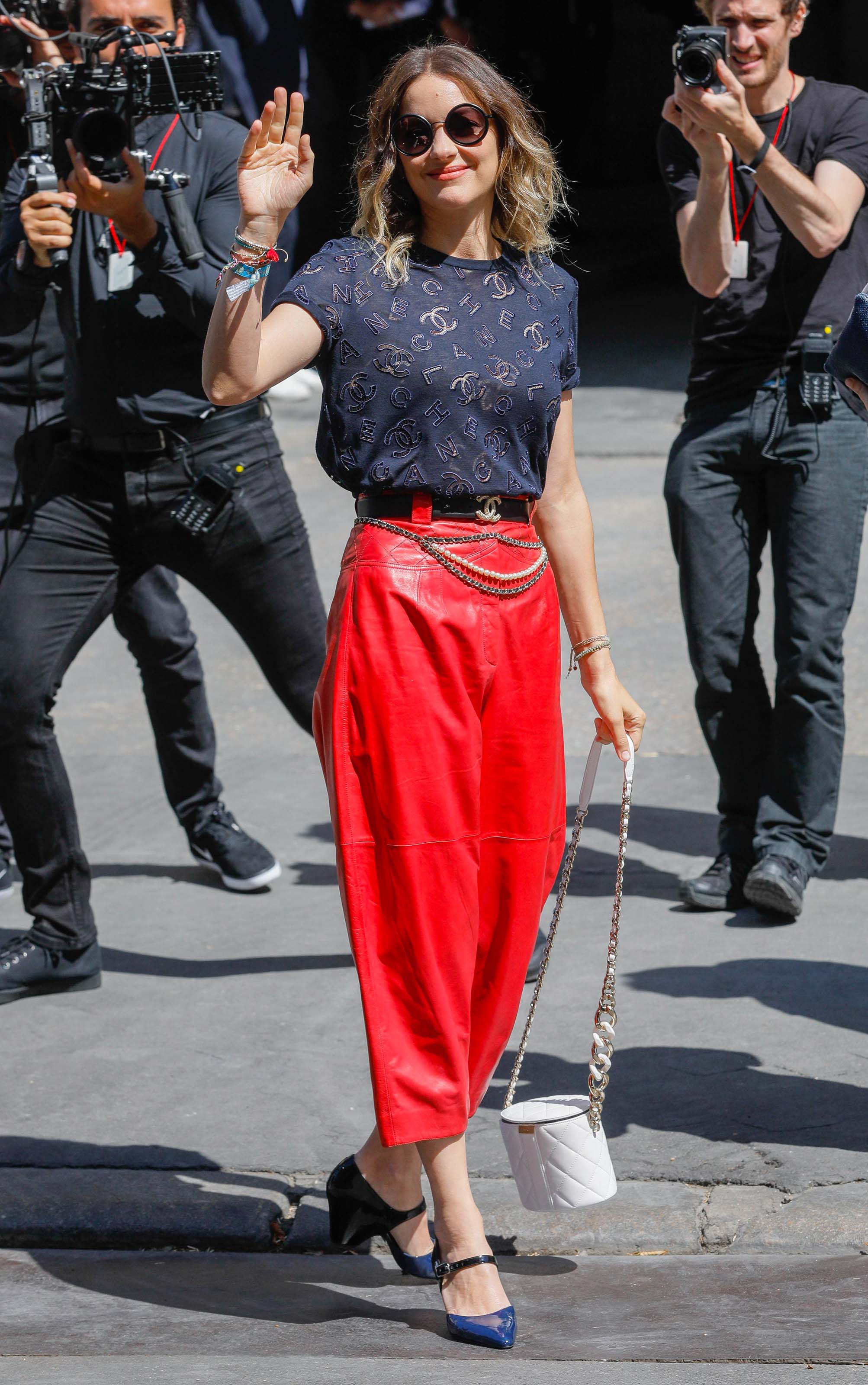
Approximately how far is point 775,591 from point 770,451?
1.24 ft

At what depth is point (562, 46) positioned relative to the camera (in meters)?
23.3

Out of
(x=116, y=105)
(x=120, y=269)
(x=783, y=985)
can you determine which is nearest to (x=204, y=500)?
(x=120, y=269)

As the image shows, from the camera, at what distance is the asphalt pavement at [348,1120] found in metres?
3.17

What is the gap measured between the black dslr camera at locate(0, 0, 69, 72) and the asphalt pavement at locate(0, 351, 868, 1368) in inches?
94.8

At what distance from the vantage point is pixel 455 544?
10.3 feet

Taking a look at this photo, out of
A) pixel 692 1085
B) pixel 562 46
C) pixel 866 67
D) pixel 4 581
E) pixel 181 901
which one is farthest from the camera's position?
pixel 562 46

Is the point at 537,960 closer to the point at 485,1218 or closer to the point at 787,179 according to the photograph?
the point at 485,1218

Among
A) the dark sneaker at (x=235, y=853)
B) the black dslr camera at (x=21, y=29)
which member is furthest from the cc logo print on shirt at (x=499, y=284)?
the dark sneaker at (x=235, y=853)

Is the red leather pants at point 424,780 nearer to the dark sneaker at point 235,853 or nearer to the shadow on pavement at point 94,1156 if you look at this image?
the shadow on pavement at point 94,1156

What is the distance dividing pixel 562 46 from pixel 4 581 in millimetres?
20605

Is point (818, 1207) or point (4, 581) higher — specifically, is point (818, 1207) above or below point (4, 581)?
below

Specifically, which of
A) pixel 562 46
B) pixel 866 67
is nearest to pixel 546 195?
pixel 866 67

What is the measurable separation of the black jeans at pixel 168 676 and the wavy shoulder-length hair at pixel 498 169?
2.26 metres

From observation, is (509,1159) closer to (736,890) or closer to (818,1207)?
(818,1207)
